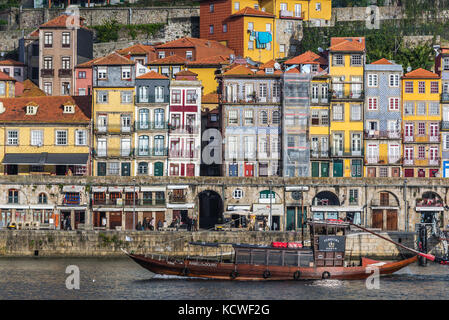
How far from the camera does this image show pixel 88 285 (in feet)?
266

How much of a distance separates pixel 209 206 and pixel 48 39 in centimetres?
2944

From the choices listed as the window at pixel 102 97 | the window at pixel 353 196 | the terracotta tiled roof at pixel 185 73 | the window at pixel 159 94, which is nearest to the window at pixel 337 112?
the window at pixel 353 196

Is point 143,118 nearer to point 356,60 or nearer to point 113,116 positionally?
point 113,116

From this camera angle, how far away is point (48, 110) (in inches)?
4377

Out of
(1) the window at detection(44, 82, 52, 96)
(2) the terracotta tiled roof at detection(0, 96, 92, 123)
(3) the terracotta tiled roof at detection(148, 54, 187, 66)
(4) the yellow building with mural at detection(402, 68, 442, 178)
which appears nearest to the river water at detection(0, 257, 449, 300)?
(4) the yellow building with mural at detection(402, 68, 442, 178)

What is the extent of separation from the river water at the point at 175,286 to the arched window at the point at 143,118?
21.3 m

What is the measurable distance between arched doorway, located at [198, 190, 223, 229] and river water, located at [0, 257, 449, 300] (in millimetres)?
19308

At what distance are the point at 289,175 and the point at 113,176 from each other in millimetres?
16073

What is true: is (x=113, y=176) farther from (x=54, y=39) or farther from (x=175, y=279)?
(x=54, y=39)

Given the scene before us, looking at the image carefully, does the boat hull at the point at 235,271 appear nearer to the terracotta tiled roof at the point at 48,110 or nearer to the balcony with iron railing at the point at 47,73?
the terracotta tiled roof at the point at 48,110

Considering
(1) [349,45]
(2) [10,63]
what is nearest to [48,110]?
(2) [10,63]
